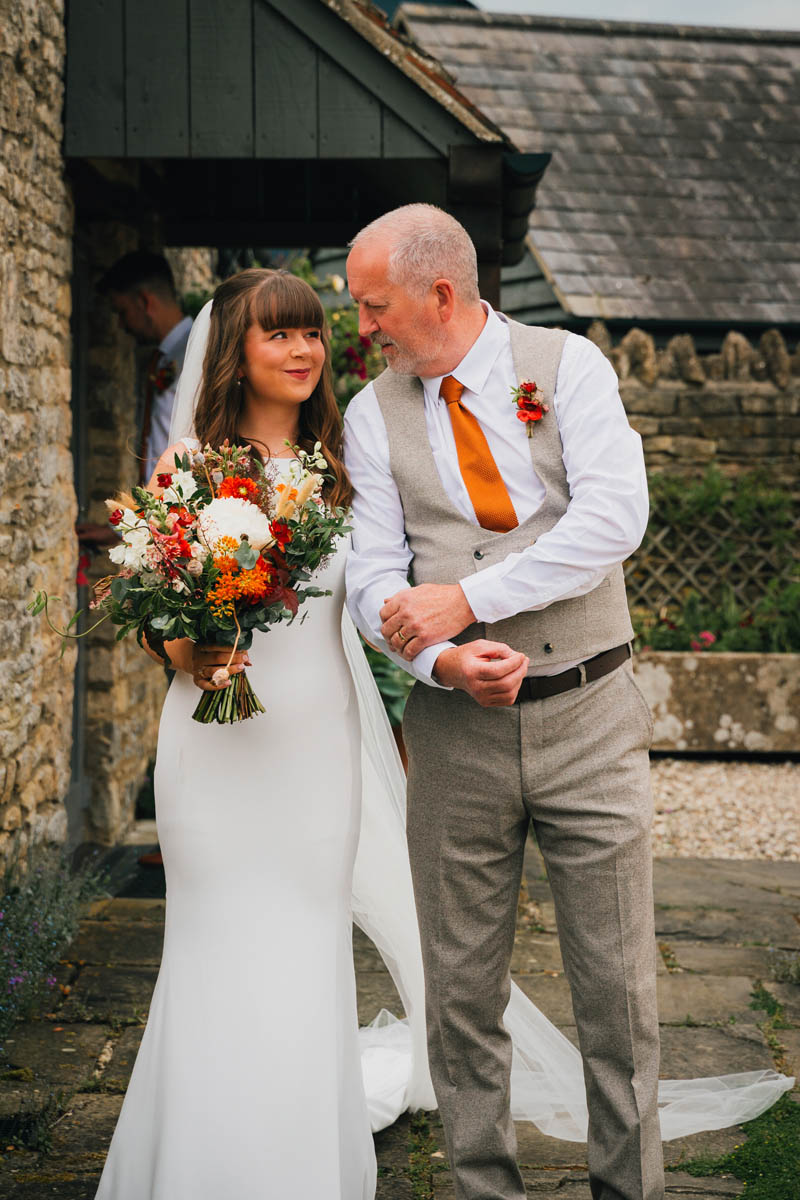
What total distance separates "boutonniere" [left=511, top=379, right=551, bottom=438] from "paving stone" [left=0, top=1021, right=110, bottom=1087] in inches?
91.6

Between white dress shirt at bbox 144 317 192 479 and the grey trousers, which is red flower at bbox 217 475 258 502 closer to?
the grey trousers

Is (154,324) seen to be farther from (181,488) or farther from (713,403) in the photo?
(713,403)

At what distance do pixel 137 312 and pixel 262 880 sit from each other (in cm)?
371

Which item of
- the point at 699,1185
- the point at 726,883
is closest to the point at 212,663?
the point at 699,1185

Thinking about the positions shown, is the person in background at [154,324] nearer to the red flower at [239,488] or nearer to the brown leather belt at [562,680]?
the red flower at [239,488]

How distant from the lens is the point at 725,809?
287 inches

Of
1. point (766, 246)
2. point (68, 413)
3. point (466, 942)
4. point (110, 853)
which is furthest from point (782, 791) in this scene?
point (766, 246)

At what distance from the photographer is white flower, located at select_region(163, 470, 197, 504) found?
8.34ft

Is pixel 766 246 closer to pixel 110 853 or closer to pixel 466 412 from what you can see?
pixel 110 853

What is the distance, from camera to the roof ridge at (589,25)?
44.4 feet

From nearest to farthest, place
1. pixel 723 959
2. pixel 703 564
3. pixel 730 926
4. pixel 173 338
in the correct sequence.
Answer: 1. pixel 723 959
2. pixel 730 926
3. pixel 173 338
4. pixel 703 564

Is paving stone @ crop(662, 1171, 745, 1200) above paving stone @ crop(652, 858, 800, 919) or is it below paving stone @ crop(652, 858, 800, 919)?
above

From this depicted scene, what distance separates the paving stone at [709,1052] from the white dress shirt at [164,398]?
3.30 meters

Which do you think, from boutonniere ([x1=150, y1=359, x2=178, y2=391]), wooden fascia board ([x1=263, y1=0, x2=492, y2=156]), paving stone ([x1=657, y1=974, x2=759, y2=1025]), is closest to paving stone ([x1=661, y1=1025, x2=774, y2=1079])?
paving stone ([x1=657, y1=974, x2=759, y2=1025])
